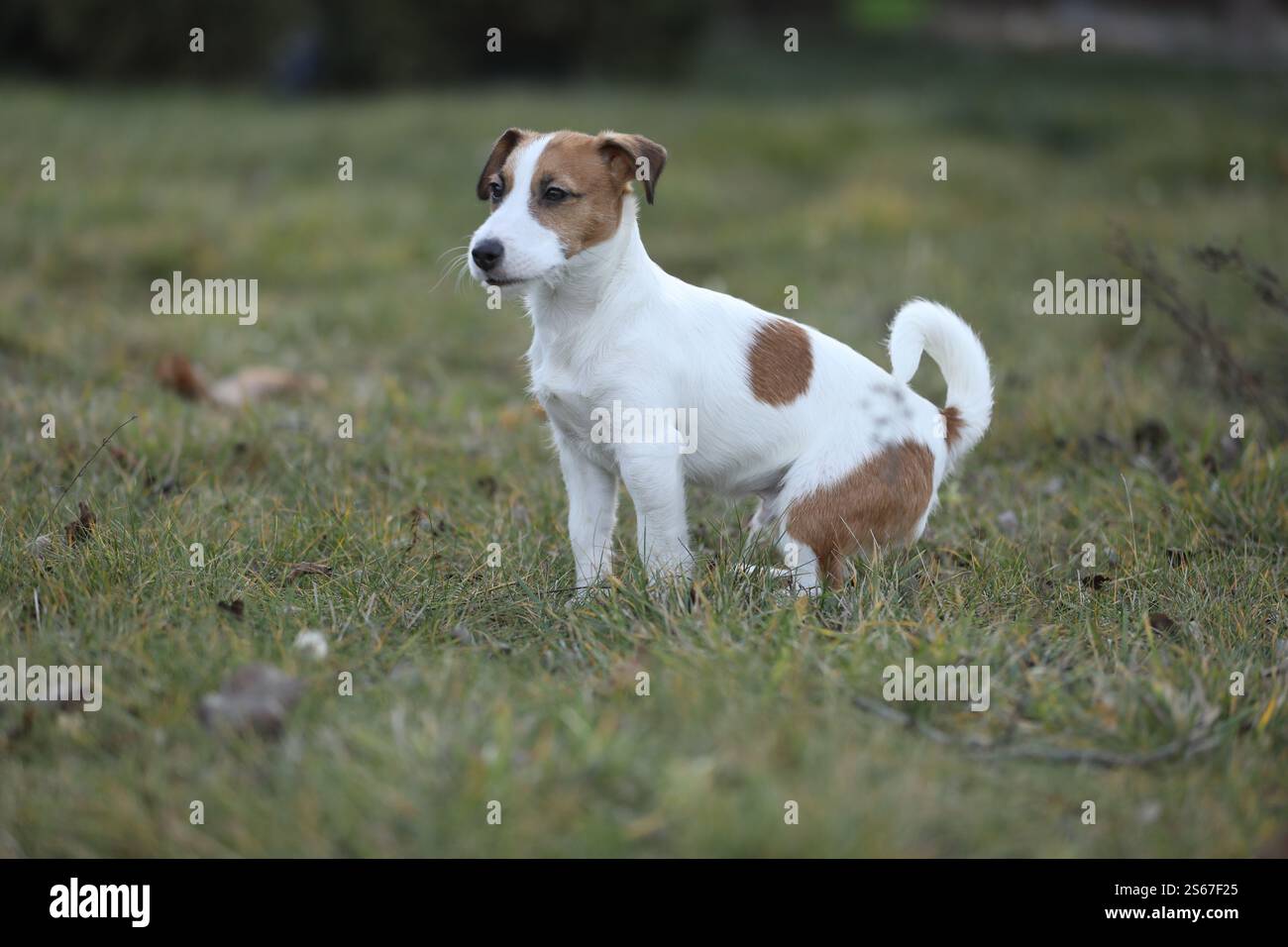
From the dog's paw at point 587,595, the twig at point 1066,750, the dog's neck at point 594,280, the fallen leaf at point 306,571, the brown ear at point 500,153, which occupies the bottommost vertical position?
the twig at point 1066,750

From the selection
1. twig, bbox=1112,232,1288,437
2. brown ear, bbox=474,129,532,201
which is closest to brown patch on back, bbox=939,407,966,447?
twig, bbox=1112,232,1288,437

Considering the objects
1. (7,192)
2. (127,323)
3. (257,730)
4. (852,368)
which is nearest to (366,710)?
(257,730)

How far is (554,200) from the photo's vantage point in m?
3.40

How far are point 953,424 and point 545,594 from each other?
1386mm

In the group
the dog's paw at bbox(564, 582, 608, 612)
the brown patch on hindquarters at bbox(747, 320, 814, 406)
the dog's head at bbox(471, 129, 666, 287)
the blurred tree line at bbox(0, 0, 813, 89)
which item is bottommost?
the dog's paw at bbox(564, 582, 608, 612)

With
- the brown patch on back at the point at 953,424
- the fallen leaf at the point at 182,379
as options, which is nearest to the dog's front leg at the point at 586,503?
the brown patch on back at the point at 953,424

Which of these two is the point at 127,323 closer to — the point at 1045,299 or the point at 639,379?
the point at 639,379

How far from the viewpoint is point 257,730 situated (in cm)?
260

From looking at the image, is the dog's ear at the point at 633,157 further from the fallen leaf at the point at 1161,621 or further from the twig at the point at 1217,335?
the twig at the point at 1217,335

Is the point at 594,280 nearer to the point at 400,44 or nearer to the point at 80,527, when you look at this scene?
the point at 80,527

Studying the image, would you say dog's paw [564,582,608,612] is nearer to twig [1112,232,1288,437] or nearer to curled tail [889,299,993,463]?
curled tail [889,299,993,463]

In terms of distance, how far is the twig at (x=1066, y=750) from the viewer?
8.65 ft

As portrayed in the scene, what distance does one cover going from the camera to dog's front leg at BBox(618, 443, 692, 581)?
340 centimetres

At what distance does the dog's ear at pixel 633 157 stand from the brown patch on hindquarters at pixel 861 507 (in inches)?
39.1
